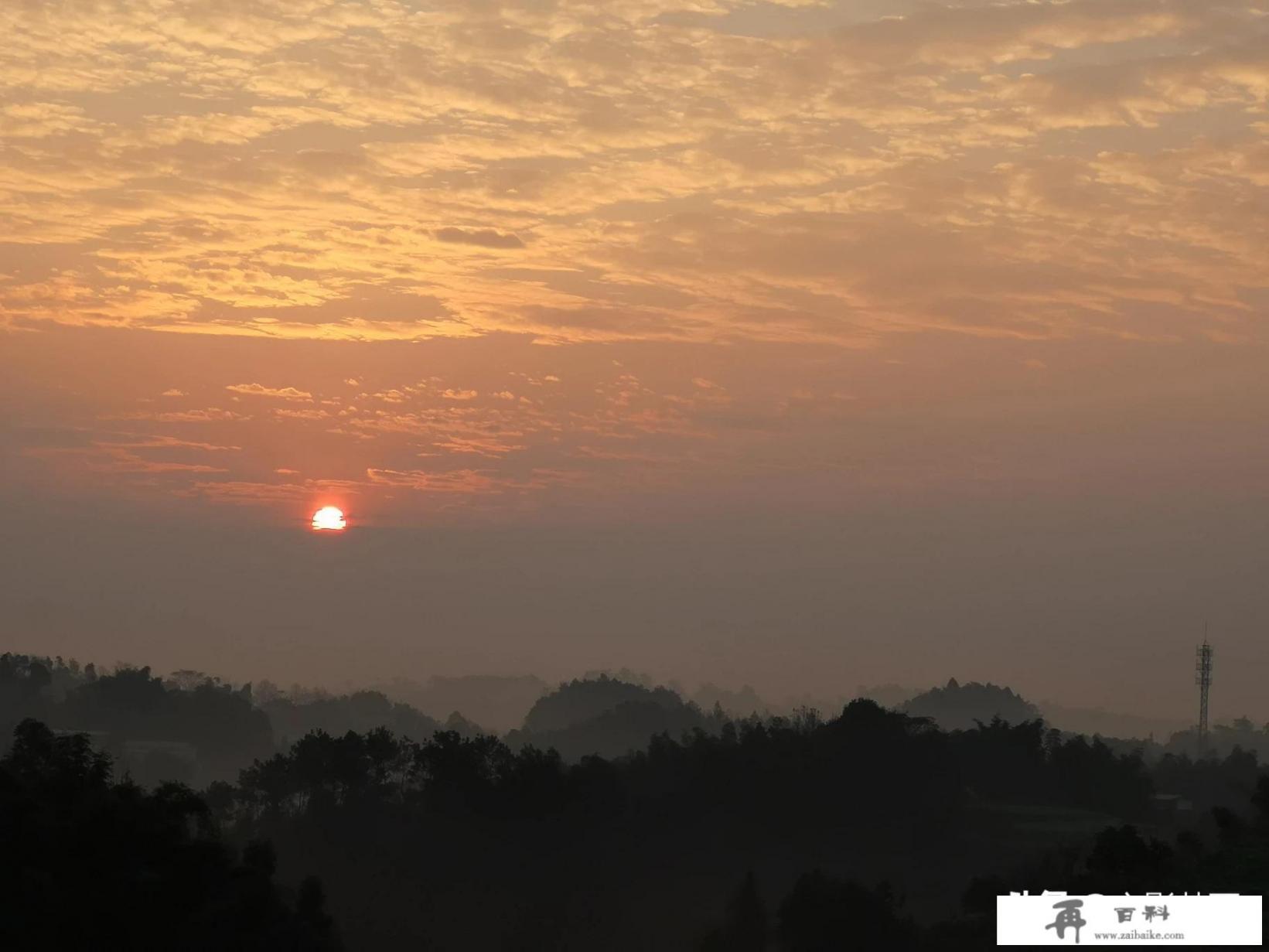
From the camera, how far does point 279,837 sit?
338 feet

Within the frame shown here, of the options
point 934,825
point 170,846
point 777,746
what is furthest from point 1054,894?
point 777,746

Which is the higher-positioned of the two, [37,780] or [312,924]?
[37,780]

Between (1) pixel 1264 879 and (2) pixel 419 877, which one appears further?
(2) pixel 419 877

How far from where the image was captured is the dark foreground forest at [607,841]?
46906 mm

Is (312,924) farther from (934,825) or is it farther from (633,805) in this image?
(934,825)

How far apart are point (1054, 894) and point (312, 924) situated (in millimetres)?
25995

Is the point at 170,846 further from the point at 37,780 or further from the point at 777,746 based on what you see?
the point at 777,746

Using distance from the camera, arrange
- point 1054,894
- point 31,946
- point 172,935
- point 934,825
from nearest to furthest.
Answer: point 31,946 < point 172,935 < point 1054,894 < point 934,825

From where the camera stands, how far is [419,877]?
9869 centimetres

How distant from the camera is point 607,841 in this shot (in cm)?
10825

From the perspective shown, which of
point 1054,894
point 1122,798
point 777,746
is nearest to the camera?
point 1054,894

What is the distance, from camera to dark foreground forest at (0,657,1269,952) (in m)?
46.9

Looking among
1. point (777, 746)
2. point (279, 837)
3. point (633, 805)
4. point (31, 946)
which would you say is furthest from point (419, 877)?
point (31, 946)

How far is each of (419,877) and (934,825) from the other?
4227 centimetres
